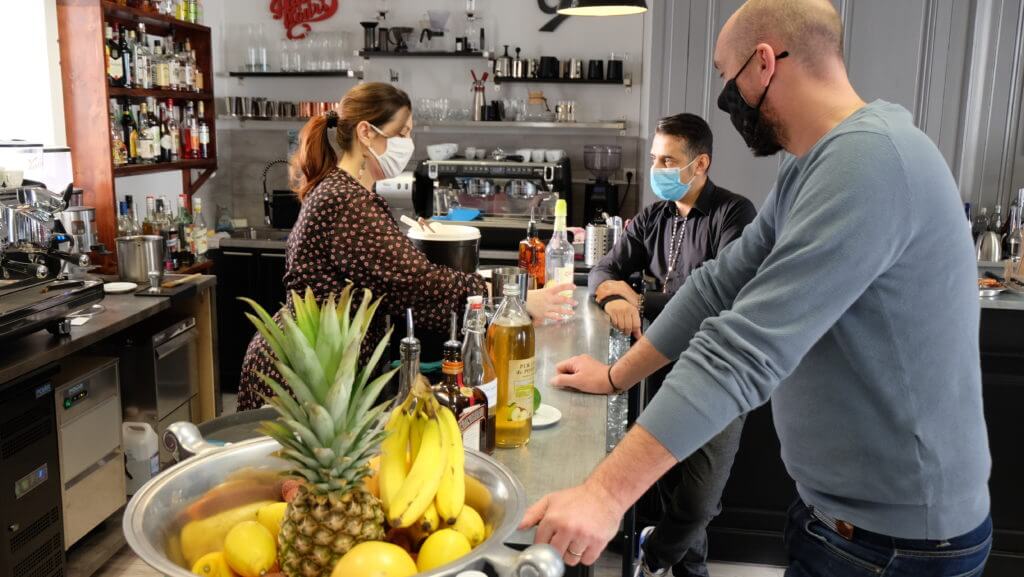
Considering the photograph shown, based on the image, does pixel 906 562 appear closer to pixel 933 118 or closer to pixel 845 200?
pixel 845 200

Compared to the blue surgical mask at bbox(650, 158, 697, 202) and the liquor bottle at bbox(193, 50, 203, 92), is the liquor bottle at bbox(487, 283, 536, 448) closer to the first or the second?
the blue surgical mask at bbox(650, 158, 697, 202)

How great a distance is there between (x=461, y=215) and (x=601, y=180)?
43.9 inches

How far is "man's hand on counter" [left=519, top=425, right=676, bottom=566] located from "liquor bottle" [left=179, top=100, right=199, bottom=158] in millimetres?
4568

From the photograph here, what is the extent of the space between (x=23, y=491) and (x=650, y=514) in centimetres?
222

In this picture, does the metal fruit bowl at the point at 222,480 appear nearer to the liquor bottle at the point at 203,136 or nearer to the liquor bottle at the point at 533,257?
the liquor bottle at the point at 533,257

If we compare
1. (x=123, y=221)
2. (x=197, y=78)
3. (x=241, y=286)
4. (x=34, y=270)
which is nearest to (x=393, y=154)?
(x=34, y=270)

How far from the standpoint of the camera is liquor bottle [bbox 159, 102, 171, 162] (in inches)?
188

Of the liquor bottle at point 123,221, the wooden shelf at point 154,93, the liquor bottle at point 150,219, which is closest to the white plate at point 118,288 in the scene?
the liquor bottle at point 123,221

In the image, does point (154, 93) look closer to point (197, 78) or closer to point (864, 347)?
point (197, 78)

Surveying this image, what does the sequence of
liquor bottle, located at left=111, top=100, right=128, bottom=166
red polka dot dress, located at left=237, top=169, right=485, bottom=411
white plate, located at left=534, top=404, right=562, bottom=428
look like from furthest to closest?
liquor bottle, located at left=111, top=100, right=128, bottom=166 → red polka dot dress, located at left=237, top=169, right=485, bottom=411 → white plate, located at left=534, top=404, right=562, bottom=428

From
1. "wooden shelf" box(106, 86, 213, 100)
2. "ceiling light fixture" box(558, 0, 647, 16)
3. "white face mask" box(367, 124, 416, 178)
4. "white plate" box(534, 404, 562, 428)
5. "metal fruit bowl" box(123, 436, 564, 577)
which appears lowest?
"white plate" box(534, 404, 562, 428)

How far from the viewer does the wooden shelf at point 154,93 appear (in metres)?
4.22

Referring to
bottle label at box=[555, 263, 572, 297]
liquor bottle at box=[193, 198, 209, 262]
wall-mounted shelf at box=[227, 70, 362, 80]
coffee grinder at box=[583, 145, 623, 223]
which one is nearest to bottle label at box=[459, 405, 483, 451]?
bottle label at box=[555, 263, 572, 297]

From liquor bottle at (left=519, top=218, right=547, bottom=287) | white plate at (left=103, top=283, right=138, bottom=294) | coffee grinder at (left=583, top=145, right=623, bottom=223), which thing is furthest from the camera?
coffee grinder at (left=583, top=145, right=623, bottom=223)
